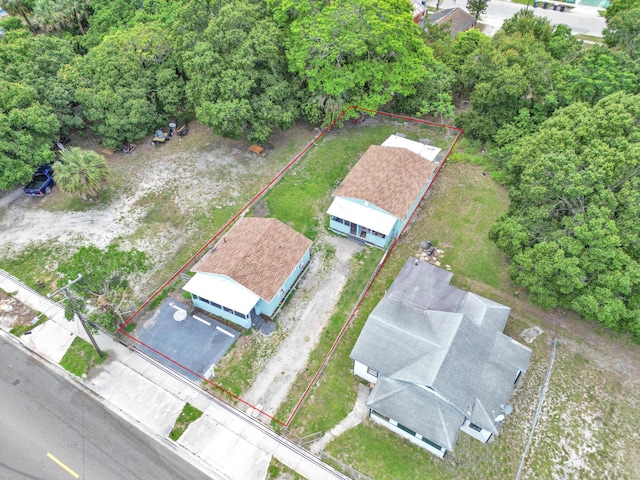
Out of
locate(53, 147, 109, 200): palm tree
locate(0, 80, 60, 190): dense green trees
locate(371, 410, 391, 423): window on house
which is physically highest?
locate(0, 80, 60, 190): dense green trees

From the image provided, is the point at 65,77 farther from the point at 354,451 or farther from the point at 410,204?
the point at 354,451

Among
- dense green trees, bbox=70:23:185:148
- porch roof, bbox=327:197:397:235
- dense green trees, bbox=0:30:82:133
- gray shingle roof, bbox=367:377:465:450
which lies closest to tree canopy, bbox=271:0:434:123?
dense green trees, bbox=70:23:185:148

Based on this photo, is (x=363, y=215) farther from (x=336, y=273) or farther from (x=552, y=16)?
(x=552, y=16)

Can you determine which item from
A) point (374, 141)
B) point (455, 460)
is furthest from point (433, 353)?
point (374, 141)

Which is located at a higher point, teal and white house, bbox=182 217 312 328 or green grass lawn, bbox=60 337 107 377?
teal and white house, bbox=182 217 312 328

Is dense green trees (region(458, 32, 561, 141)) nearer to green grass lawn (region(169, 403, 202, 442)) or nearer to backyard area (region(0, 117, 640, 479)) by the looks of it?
backyard area (region(0, 117, 640, 479))

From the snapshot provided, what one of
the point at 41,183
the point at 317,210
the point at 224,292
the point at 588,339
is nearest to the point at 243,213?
the point at 317,210
